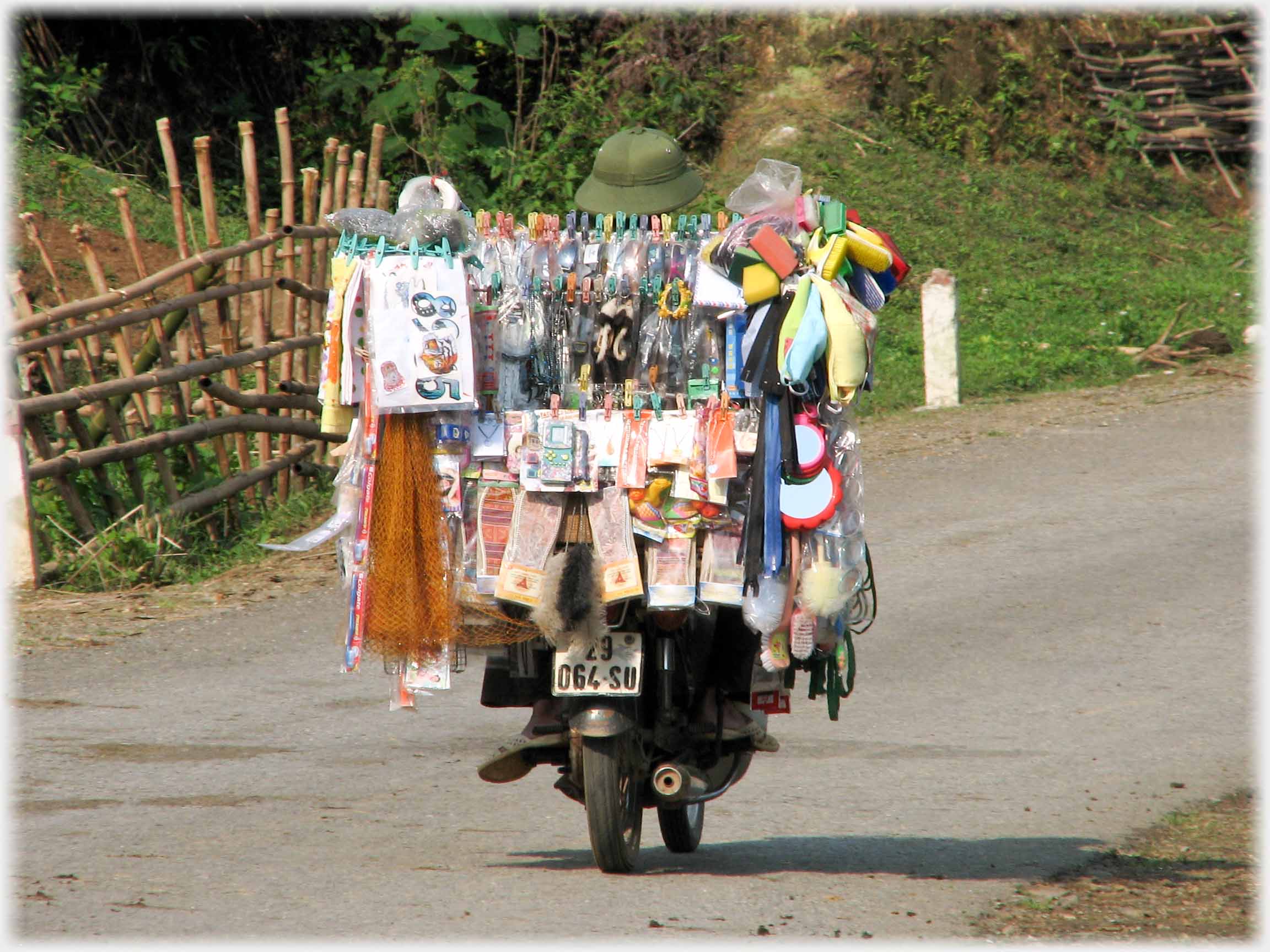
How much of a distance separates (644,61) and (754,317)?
47.0 ft

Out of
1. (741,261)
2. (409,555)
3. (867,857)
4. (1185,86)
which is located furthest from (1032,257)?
(409,555)

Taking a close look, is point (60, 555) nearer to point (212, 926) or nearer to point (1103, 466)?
point (212, 926)

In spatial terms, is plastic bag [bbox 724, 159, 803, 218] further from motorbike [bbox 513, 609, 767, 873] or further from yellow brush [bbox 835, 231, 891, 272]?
motorbike [bbox 513, 609, 767, 873]

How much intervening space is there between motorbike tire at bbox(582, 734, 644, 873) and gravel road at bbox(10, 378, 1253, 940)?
0.09m

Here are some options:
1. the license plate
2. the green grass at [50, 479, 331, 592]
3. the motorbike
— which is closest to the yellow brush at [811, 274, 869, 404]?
the motorbike

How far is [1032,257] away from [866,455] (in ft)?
18.4

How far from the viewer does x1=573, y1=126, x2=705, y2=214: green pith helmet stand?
17.1 feet

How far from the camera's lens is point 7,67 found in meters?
12.8

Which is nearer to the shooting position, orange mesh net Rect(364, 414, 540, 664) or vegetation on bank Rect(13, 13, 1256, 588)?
orange mesh net Rect(364, 414, 540, 664)

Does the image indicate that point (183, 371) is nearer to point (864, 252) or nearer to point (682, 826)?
→ point (682, 826)

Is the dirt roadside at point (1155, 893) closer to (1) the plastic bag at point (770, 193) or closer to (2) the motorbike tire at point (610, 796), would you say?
(2) the motorbike tire at point (610, 796)

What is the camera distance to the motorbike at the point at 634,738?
4727mm

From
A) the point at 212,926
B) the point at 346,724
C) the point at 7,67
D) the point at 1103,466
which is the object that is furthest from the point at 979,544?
the point at 7,67

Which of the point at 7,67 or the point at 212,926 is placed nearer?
the point at 212,926
